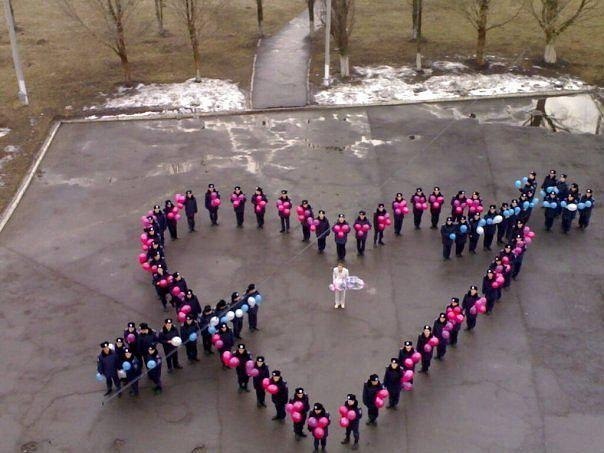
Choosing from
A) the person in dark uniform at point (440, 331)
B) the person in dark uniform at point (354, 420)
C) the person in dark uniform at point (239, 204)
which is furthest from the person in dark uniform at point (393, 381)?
the person in dark uniform at point (239, 204)

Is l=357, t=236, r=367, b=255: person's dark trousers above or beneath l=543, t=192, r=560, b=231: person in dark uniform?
beneath

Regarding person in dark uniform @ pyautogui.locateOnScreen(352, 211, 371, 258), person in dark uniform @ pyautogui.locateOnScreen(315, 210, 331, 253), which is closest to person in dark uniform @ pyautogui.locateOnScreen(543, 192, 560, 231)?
person in dark uniform @ pyautogui.locateOnScreen(352, 211, 371, 258)

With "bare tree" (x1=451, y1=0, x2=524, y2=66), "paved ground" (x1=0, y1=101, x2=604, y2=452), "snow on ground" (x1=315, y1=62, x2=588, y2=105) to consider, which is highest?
"bare tree" (x1=451, y1=0, x2=524, y2=66)

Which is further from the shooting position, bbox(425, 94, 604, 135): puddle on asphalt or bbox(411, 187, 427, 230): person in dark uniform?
bbox(425, 94, 604, 135): puddle on asphalt

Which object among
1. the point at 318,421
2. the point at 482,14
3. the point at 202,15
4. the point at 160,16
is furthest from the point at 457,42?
the point at 318,421

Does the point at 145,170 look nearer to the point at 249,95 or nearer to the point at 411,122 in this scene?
the point at 249,95

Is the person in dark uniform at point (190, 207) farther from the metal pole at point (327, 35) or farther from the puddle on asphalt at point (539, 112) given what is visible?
the metal pole at point (327, 35)

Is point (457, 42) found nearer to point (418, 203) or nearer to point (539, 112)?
point (539, 112)

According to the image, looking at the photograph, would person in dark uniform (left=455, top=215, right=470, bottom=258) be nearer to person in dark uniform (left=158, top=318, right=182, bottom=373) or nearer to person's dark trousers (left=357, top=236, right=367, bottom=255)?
person's dark trousers (left=357, top=236, right=367, bottom=255)
